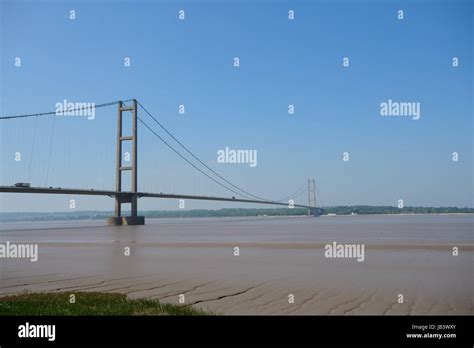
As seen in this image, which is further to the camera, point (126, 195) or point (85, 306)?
point (126, 195)

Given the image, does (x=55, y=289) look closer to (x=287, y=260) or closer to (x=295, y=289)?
(x=295, y=289)

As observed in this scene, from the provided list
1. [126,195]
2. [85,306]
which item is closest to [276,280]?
[85,306]

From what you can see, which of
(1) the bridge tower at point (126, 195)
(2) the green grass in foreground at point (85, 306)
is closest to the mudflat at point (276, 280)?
(2) the green grass in foreground at point (85, 306)

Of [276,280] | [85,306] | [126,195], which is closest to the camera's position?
[85,306]

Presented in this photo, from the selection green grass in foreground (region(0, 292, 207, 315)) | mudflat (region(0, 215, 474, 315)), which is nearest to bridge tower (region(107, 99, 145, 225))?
mudflat (region(0, 215, 474, 315))

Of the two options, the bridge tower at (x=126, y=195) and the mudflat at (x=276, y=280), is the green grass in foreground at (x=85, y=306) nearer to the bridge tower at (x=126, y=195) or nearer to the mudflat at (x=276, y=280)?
the mudflat at (x=276, y=280)

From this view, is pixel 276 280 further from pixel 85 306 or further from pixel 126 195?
pixel 126 195
